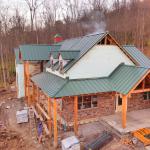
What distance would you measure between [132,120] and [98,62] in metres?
4.48

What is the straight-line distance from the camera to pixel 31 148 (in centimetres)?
1022

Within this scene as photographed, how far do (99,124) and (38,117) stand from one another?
4.39 m

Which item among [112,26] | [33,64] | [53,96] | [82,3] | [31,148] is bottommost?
[31,148]

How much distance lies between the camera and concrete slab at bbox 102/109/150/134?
10916 millimetres

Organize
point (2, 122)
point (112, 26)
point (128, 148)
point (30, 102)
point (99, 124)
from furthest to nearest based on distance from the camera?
point (112, 26), point (30, 102), point (2, 122), point (99, 124), point (128, 148)

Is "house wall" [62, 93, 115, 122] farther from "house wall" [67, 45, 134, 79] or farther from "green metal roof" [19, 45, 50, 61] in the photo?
"green metal roof" [19, 45, 50, 61]

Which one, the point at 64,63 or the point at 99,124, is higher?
the point at 64,63

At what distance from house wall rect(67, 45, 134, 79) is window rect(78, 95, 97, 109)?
4.80 feet

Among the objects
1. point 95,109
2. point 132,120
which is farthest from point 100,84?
point 132,120

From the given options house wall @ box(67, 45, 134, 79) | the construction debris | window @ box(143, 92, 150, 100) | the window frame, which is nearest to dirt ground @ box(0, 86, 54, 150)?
the window frame

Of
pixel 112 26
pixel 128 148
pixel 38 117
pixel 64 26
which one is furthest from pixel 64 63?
pixel 64 26

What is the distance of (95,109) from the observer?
12.9 meters

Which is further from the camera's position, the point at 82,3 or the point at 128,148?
the point at 82,3

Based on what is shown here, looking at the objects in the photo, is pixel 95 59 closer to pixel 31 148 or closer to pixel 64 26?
pixel 31 148
